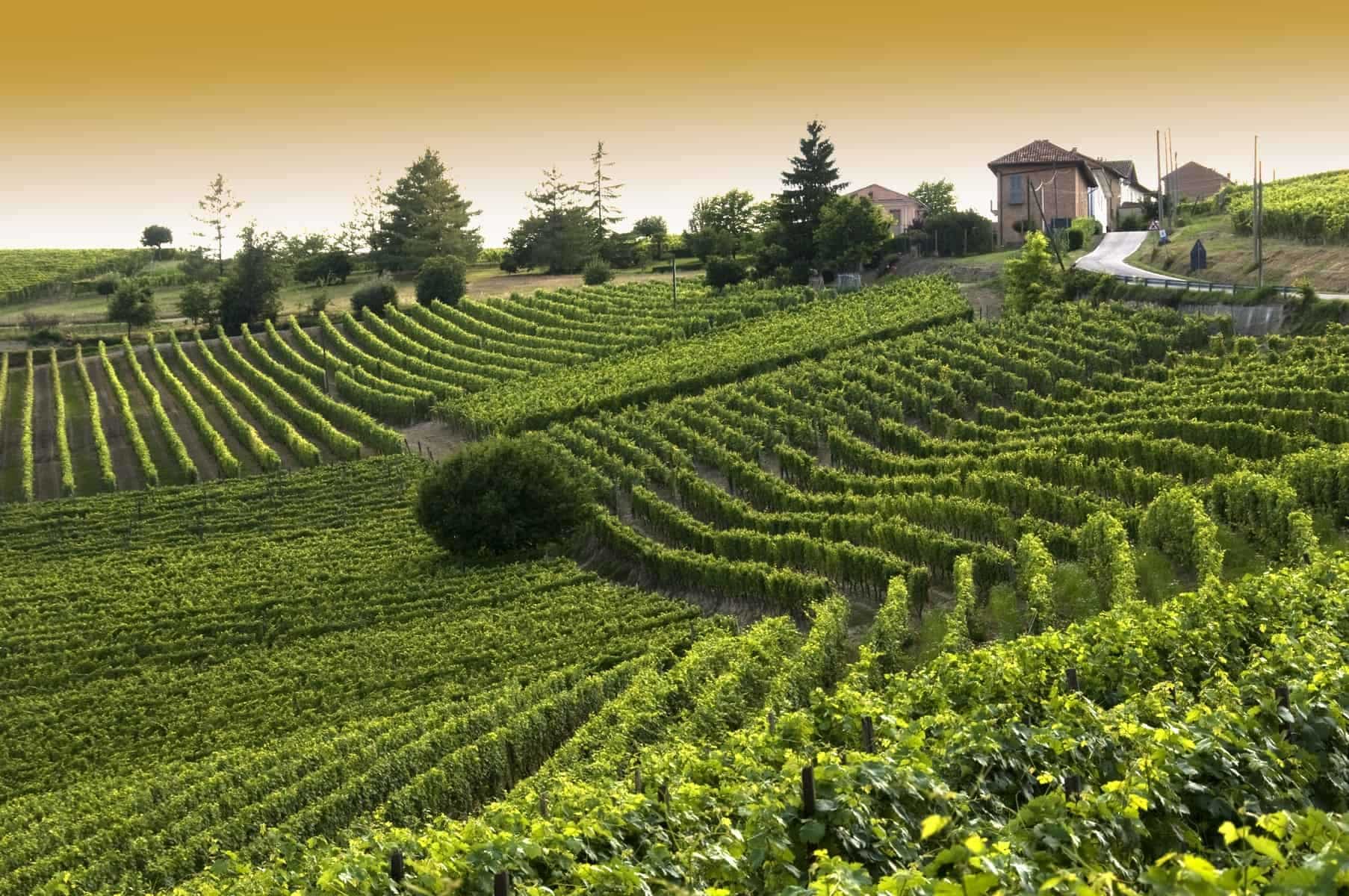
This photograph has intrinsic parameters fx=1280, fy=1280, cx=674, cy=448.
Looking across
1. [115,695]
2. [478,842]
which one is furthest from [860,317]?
[478,842]

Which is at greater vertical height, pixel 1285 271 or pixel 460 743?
pixel 1285 271

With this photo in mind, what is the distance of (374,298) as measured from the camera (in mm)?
86375

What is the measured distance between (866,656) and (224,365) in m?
65.7

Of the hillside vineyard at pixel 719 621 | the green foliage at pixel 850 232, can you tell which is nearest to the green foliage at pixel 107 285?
the hillside vineyard at pixel 719 621

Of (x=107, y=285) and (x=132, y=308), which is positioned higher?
(x=107, y=285)

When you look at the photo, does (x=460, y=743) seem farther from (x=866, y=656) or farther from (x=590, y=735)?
(x=866, y=656)

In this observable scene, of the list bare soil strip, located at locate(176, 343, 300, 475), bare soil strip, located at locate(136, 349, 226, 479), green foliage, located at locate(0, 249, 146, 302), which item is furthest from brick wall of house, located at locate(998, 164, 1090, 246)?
green foliage, located at locate(0, 249, 146, 302)

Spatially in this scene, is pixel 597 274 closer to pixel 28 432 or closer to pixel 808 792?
pixel 28 432

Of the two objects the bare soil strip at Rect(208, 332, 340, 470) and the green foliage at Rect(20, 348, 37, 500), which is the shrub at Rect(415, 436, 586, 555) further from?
the green foliage at Rect(20, 348, 37, 500)

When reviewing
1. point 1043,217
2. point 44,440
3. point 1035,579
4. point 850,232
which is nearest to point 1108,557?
point 1035,579

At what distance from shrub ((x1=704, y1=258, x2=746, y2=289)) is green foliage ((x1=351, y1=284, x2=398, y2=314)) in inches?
839

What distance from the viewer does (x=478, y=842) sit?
32.8ft

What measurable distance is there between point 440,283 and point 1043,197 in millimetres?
40350

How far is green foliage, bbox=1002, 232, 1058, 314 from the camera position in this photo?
61.3 metres
